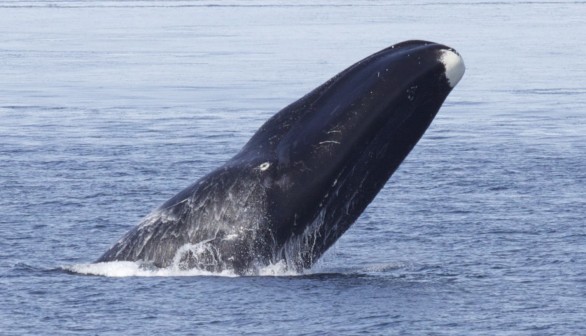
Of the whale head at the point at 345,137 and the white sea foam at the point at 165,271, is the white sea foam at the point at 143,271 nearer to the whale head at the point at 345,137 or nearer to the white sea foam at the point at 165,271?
the white sea foam at the point at 165,271

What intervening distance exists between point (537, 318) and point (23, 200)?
10562 mm

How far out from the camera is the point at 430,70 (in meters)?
15.3

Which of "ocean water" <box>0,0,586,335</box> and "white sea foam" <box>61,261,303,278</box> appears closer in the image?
"ocean water" <box>0,0,586,335</box>

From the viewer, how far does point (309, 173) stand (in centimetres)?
1566

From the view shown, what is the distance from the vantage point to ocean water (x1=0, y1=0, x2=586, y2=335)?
50.7ft

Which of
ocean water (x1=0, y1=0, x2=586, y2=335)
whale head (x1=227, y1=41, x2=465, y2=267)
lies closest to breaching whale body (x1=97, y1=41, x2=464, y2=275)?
whale head (x1=227, y1=41, x2=465, y2=267)

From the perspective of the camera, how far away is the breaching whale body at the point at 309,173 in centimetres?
1549

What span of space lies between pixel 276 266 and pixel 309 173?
129cm

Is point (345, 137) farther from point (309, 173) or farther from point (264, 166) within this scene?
point (264, 166)

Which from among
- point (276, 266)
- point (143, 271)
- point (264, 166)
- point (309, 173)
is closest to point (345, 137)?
point (309, 173)

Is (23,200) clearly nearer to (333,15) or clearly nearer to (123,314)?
(123,314)

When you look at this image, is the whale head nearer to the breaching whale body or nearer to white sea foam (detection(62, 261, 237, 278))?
the breaching whale body

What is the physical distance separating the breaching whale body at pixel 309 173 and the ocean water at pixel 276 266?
433 mm

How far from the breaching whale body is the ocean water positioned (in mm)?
433
